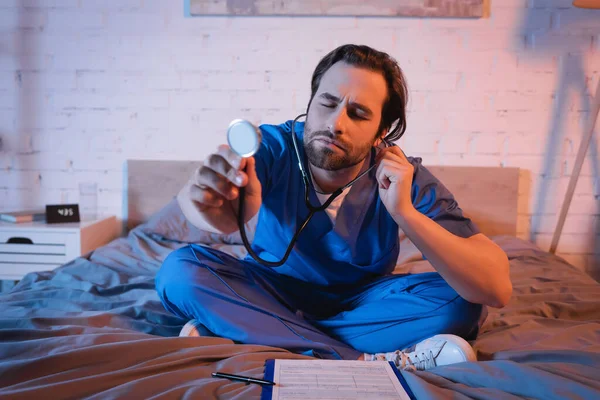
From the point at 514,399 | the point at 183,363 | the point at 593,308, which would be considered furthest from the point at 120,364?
the point at 593,308

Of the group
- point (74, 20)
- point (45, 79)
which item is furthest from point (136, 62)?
point (45, 79)

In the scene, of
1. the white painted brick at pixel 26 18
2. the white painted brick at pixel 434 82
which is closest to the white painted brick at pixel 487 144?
the white painted brick at pixel 434 82

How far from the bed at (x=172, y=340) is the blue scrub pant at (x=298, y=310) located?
0.21 ft

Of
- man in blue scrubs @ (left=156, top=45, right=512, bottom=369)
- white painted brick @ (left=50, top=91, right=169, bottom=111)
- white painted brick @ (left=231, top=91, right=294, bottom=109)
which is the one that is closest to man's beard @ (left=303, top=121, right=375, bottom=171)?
man in blue scrubs @ (left=156, top=45, right=512, bottom=369)

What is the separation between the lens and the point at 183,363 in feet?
2.82

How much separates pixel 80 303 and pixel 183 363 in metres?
0.62

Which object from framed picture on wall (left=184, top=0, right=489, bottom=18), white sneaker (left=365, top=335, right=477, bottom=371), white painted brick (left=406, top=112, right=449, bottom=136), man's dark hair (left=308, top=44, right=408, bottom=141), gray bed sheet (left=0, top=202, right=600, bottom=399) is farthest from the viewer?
white painted brick (left=406, top=112, right=449, bottom=136)

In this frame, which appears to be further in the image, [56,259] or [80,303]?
[56,259]

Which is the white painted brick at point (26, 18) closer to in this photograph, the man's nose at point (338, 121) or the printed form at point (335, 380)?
the man's nose at point (338, 121)

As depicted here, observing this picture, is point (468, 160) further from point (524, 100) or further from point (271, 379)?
point (271, 379)

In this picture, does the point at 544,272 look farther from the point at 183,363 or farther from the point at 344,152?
the point at 183,363

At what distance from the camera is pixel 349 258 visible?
1.22 meters

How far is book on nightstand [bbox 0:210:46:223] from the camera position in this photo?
2.14 metres

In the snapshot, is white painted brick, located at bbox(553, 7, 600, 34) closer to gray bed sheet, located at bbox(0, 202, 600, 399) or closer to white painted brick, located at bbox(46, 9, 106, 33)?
gray bed sheet, located at bbox(0, 202, 600, 399)
